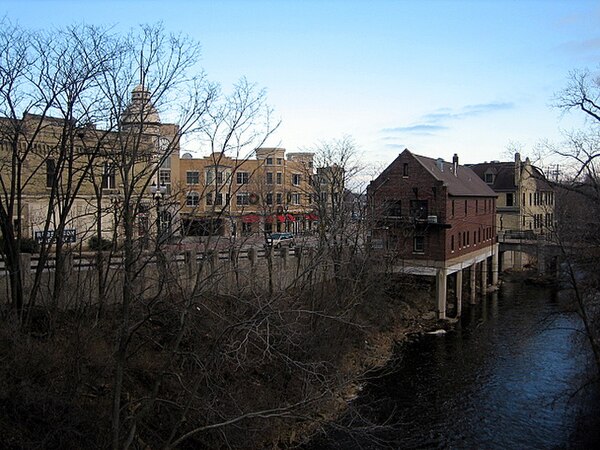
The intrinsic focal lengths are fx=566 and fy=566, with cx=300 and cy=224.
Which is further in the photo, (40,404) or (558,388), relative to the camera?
(558,388)

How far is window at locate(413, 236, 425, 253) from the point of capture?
35.1 m

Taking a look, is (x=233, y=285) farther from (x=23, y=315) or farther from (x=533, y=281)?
(x=533, y=281)

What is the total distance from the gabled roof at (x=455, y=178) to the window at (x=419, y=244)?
336 cm

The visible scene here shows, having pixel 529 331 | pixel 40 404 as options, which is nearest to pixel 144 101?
pixel 40 404

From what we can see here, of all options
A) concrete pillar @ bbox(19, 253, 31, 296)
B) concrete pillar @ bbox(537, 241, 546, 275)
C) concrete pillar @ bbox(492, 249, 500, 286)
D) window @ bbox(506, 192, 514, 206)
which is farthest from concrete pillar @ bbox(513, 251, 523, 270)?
concrete pillar @ bbox(19, 253, 31, 296)

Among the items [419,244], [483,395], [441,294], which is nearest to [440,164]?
[419,244]

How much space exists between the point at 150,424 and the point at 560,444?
12.0 m

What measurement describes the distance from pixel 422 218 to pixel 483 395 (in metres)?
15.5

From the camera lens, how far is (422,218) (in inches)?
1383

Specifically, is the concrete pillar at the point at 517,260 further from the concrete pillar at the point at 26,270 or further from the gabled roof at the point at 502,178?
the concrete pillar at the point at 26,270

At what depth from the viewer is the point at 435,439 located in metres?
17.8

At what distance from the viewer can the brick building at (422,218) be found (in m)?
34.2

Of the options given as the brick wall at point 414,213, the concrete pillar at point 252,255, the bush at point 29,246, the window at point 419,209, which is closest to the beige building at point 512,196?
the brick wall at point 414,213

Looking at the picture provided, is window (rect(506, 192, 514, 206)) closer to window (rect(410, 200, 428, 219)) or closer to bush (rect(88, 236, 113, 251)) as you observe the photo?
window (rect(410, 200, 428, 219))
